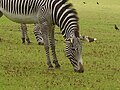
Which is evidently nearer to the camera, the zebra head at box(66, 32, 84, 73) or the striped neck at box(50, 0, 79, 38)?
the zebra head at box(66, 32, 84, 73)

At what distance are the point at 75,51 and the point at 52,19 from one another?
1.49 meters

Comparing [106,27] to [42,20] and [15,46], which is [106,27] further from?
[42,20]

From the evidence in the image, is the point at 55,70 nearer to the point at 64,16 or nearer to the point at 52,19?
the point at 52,19

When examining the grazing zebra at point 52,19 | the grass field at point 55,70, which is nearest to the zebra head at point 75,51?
the grazing zebra at point 52,19

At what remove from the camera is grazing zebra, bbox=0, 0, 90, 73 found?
12375mm

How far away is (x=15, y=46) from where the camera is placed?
58.7 feet

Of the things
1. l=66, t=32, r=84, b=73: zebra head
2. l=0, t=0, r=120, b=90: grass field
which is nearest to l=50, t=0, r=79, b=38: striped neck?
l=66, t=32, r=84, b=73: zebra head

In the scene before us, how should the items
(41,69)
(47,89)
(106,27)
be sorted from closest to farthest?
(47,89), (41,69), (106,27)

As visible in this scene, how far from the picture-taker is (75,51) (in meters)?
12.4

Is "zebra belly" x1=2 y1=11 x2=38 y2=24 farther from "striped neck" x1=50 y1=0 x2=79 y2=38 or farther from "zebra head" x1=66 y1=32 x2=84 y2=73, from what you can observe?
"zebra head" x1=66 y1=32 x2=84 y2=73

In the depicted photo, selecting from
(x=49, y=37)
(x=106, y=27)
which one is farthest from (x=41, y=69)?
(x=106, y=27)

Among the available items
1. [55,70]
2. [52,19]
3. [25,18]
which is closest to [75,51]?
[55,70]

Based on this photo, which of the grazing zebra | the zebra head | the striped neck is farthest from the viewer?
the striped neck

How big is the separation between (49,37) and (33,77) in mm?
2184
